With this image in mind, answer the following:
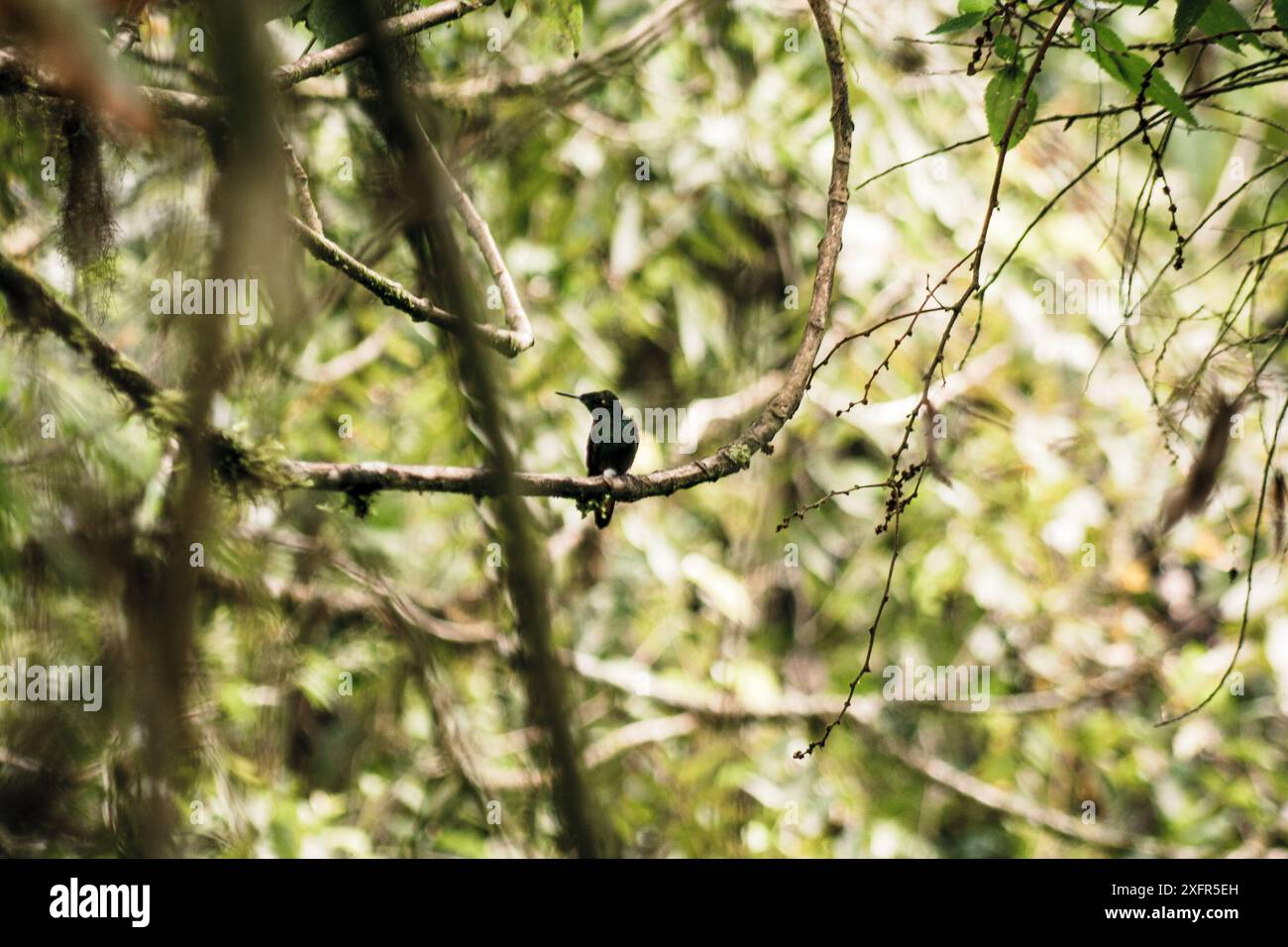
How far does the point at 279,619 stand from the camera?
5.31 ft

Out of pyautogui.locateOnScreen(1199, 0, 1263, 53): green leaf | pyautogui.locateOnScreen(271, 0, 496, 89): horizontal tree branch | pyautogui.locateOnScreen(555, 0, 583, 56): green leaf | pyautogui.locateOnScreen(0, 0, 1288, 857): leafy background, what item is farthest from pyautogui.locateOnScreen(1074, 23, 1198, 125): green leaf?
pyautogui.locateOnScreen(0, 0, 1288, 857): leafy background

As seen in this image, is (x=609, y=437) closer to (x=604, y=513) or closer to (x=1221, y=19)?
(x=604, y=513)

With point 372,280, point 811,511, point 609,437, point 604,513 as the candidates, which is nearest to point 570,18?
point 372,280

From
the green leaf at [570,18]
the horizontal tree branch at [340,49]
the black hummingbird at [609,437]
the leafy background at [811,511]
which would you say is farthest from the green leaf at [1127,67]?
the leafy background at [811,511]

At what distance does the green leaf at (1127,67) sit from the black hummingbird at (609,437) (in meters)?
1.70

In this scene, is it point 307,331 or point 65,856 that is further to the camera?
point 65,856

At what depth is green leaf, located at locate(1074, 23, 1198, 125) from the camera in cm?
145

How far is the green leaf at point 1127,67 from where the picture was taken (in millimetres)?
1445

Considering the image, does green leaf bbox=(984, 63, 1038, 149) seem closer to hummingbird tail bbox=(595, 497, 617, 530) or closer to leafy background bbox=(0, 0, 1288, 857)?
hummingbird tail bbox=(595, 497, 617, 530)

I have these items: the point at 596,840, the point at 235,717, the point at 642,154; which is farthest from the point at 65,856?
the point at 642,154

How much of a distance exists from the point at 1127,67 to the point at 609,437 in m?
1.73

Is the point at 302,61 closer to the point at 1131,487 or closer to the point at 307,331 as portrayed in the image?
the point at 307,331

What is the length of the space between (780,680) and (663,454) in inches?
62.0

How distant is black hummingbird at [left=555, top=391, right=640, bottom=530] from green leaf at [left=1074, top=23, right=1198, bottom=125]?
170cm
